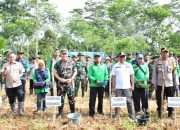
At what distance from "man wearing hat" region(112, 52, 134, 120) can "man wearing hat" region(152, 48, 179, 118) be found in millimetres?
670

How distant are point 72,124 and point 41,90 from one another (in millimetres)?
2041

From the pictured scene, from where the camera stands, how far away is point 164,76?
28.7 ft

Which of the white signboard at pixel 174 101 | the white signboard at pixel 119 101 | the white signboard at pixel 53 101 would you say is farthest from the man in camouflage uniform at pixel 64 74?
the white signboard at pixel 174 101

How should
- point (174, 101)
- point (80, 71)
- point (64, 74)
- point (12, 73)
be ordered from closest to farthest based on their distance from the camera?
point (174, 101), point (64, 74), point (12, 73), point (80, 71)

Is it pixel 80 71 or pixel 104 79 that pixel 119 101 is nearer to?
pixel 104 79

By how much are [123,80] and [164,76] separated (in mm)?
1048

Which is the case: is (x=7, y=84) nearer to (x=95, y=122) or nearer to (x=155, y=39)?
(x=95, y=122)

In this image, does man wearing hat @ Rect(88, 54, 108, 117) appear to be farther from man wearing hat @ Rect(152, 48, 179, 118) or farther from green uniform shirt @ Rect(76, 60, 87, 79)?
green uniform shirt @ Rect(76, 60, 87, 79)

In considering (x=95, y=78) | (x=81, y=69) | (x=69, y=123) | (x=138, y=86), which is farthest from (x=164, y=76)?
(x=81, y=69)

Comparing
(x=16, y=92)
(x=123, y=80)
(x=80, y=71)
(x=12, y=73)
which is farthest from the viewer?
(x=80, y=71)

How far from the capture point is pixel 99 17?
5247 cm

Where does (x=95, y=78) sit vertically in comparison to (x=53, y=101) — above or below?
above

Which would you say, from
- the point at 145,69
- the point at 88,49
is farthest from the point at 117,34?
the point at 145,69

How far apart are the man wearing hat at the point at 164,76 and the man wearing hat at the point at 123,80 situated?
67 cm
